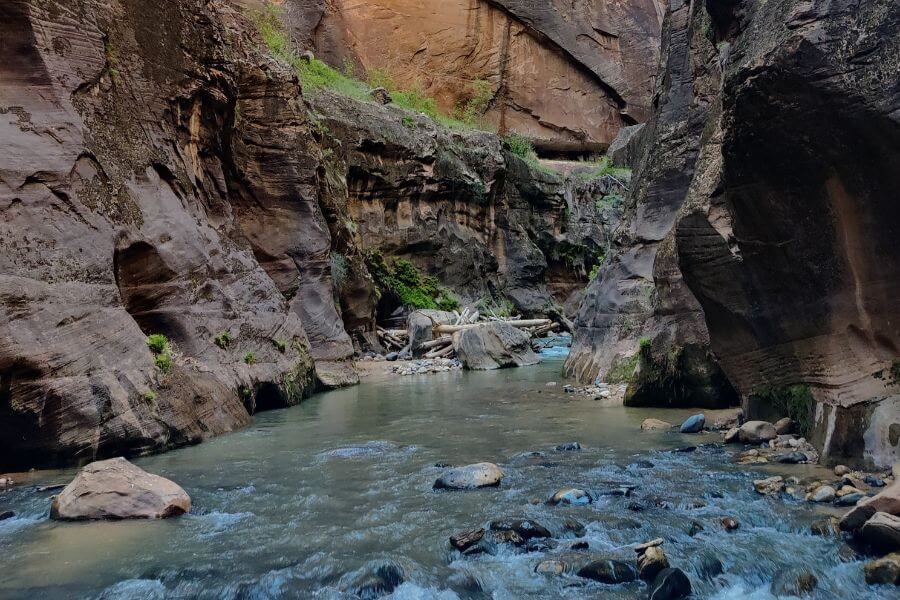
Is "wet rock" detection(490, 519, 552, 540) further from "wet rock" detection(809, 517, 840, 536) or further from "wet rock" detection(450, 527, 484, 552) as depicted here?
"wet rock" detection(809, 517, 840, 536)

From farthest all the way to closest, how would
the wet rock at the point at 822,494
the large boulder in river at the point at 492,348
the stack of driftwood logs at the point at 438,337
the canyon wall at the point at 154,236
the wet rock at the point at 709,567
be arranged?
the stack of driftwood logs at the point at 438,337, the large boulder in river at the point at 492,348, the canyon wall at the point at 154,236, the wet rock at the point at 822,494, the wet rock at the point at 709,567

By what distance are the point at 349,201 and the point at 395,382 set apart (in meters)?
11.2

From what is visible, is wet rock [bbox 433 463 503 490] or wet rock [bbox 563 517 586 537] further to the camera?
wet rock [bbox 433 463 503 490]

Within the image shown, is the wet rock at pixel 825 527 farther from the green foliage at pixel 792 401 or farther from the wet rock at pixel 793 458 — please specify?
the green foliage at pixel 792 401

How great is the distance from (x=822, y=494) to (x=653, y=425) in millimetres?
3437

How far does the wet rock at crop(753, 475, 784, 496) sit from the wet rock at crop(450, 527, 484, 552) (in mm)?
2315

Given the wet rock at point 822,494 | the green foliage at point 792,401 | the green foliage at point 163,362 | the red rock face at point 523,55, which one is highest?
the red rock face at point 523,55

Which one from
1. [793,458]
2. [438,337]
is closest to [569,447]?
[793,458]

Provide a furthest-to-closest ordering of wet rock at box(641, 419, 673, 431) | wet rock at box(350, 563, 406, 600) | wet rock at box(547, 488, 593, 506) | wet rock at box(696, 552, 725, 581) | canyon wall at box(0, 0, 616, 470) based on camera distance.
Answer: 1. wet rock at box(641, 419, 673, 431)
2. canyon wall at box(0, 0, 616, 470)
3. wet rock at box(547, 488, 593, 506)
4. wet rock at box(696, 552, 725, 581)
5. wet rock at box(350, 563, 406, 600)

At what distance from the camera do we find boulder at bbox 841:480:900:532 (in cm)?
382

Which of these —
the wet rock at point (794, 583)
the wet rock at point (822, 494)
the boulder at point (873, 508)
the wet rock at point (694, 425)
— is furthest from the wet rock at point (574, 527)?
the wet rock at point (694, 425)

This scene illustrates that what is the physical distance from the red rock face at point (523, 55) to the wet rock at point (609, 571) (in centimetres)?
3352

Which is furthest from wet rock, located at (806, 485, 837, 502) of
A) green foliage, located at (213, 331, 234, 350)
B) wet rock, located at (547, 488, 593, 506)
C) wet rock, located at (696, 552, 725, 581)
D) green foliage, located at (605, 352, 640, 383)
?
green foliage, located at (213, 331, 234, 350)

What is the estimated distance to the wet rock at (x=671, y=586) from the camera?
3445 mm
